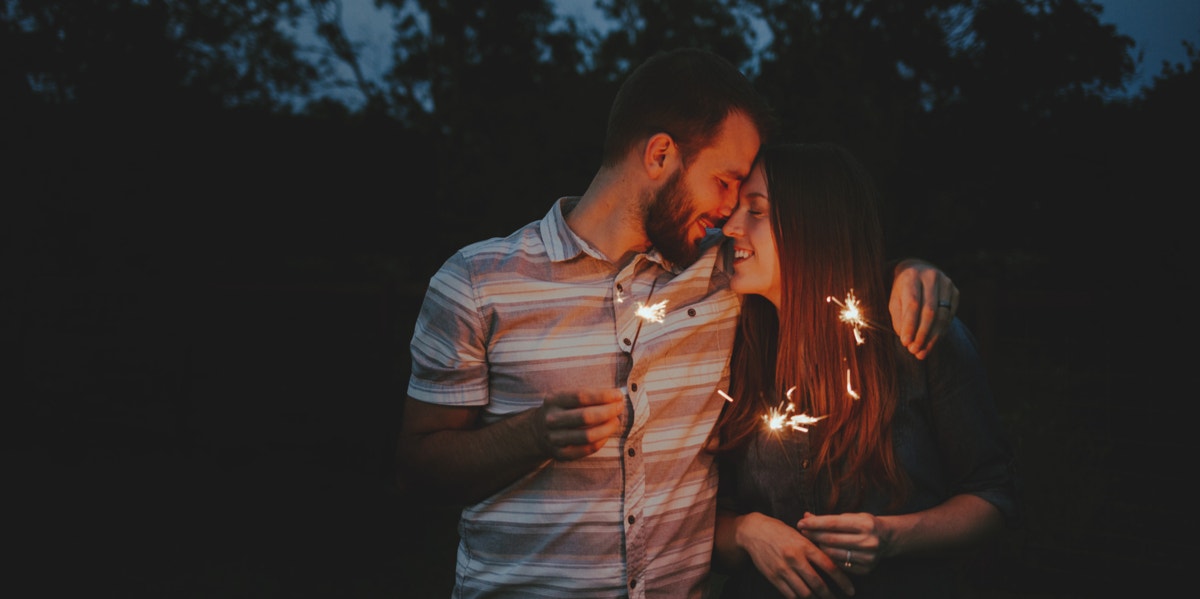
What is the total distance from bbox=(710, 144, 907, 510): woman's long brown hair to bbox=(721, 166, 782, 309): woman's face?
0.11ft

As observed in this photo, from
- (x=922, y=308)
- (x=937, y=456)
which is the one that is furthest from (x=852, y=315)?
(x=937, y=456)

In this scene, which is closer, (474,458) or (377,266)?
(474,458)

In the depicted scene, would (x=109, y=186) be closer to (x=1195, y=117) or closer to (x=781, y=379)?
(x=781, y=379)

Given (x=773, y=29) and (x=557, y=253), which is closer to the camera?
(x=557, y=253)

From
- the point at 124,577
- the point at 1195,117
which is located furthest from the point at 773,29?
the point at 124,577

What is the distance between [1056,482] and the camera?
476cm

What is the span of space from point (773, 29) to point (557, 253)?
923 cm

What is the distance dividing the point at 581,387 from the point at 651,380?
21 cm

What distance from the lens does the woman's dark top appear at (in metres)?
2.11

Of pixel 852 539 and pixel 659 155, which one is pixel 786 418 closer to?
pixel 852 539

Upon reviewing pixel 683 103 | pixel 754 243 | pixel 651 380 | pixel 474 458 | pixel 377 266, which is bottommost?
pixel 474 458

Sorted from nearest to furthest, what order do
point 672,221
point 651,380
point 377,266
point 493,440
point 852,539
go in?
point 852,539, point 493,440, point 651,380, point 672,221, point 377,266

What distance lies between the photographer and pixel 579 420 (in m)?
1.85

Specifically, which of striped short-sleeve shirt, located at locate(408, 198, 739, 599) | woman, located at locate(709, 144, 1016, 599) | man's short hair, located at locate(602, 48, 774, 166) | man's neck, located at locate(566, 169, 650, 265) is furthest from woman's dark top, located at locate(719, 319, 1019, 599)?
man's short hair, located at locate(602, 48, 774, 166)
